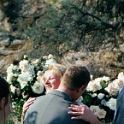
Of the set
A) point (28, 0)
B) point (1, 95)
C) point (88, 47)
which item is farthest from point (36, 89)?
point (28, 0)

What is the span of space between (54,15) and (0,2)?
6061 millimetres

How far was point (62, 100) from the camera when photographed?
2277 mm

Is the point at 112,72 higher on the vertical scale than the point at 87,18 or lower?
lower

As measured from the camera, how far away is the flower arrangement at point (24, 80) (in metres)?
4.12

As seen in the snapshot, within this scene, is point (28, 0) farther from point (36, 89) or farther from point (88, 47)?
point (36, 89)

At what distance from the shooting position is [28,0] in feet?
45.6

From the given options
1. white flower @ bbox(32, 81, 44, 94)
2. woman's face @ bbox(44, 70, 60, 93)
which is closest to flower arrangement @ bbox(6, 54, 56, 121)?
white flower @ bbox(32, 81, 44, 94)

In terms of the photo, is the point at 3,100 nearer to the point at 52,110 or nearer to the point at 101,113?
the point at 52,110

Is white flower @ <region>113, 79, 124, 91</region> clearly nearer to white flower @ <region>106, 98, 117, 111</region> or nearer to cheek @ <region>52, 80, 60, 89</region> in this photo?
white flower @ <region>106, 98, 117, 111</region>

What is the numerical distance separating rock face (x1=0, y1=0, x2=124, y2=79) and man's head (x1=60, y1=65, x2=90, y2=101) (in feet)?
19.9

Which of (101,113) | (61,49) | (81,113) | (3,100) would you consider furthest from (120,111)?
(61,49)

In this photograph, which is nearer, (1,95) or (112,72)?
(1,95)

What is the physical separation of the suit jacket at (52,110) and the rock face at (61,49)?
6.11 metres

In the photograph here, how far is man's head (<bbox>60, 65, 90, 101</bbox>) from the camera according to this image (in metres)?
2.28
